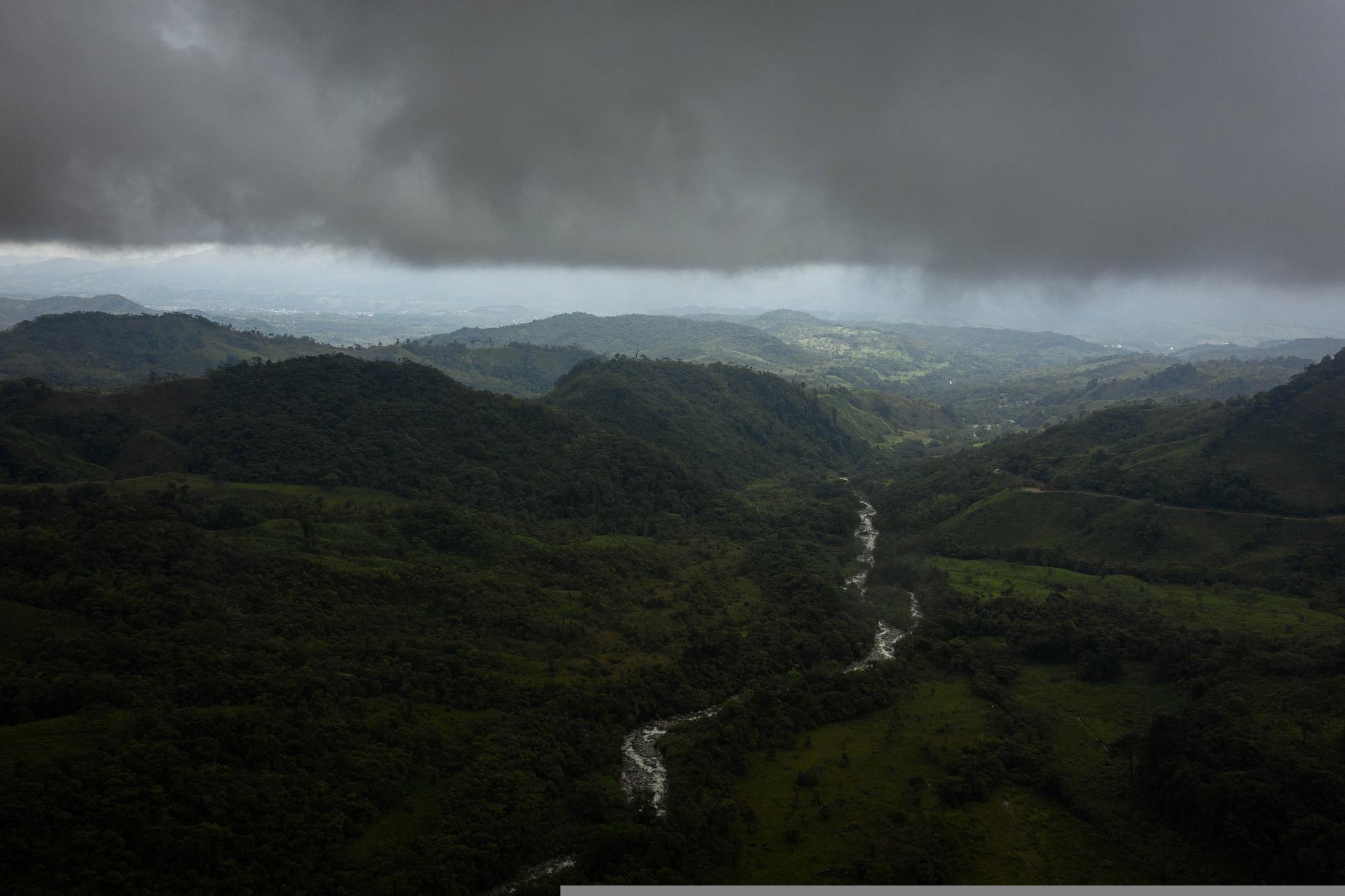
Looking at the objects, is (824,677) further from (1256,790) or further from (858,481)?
(858,481)

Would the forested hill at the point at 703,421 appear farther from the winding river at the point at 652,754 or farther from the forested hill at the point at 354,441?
the winding river at the point at 652,754

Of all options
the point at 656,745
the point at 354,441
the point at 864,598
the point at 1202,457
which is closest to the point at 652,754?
the point at 656,745

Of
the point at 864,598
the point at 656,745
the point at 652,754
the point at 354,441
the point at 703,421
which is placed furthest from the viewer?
the point at 703,421

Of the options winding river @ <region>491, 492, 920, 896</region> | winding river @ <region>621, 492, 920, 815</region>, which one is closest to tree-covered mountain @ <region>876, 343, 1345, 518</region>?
winding river @ <region>491, 492, 920, 896</region>

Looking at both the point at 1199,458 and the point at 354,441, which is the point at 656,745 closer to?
the point at 354,441

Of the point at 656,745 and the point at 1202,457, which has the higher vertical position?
the point at 1202,457

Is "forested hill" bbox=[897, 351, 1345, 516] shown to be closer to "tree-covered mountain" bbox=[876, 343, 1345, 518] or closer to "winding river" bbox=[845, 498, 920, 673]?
"tree-covered mountain" bbox=[876, 343, 1345, 518]
